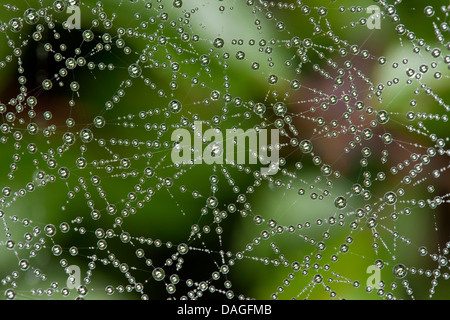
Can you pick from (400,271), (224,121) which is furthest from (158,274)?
(400,271)

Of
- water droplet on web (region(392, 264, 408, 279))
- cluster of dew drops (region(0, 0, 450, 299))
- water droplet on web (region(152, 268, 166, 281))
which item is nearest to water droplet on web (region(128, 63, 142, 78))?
cluster of dew drops (region(0, 0, 450, 299))

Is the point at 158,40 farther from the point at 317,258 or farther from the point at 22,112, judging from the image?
the point at 317,258

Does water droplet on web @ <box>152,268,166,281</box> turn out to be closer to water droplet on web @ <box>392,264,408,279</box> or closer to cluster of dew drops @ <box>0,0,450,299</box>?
cluster of dew drops @ <box>0,0,450,299</box>

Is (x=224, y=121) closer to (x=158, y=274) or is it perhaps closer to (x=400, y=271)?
(x=158, y=274)

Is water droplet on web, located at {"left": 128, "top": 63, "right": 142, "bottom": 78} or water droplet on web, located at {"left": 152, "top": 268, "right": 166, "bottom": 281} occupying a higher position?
water droplet on web, located at {"left": 128, "top": 63, "right": 142, "bottom": 78}

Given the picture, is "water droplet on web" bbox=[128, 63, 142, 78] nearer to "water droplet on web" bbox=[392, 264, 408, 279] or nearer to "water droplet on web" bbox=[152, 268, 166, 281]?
"water droplet on web" bbox=[152, 268, 166, 281]

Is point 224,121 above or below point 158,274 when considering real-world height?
above
